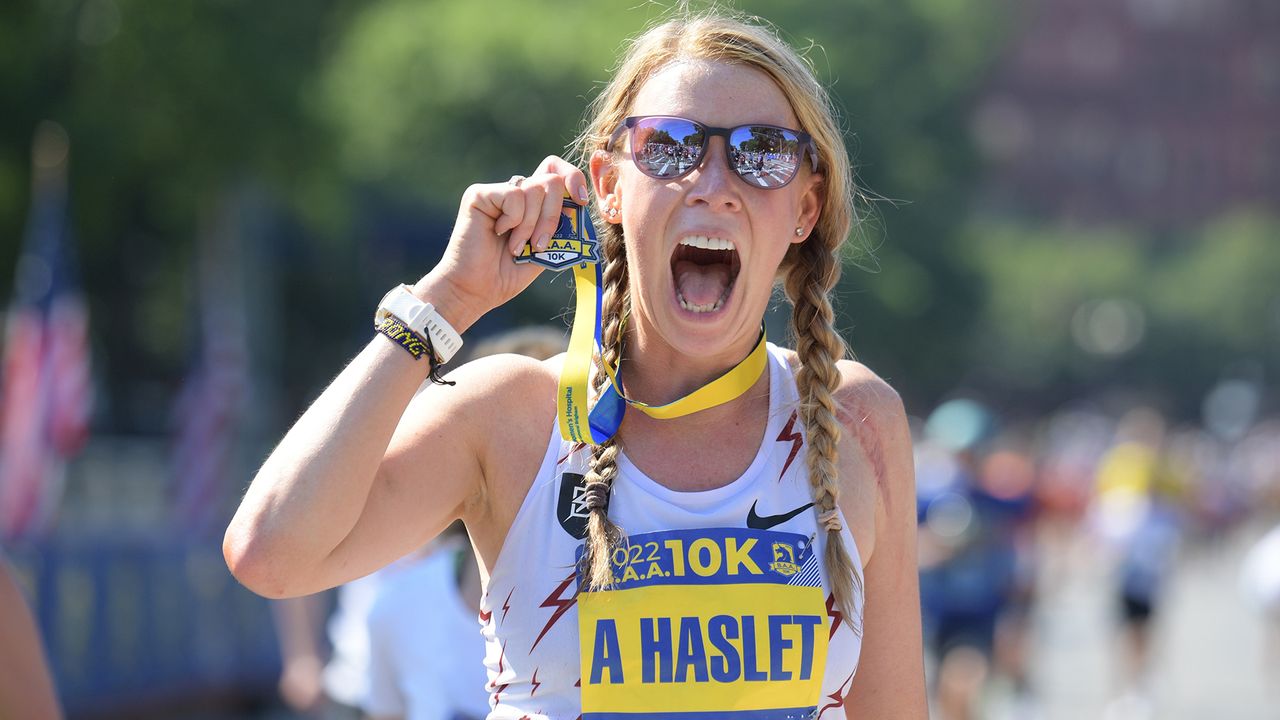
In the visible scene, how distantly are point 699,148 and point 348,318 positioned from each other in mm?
29387

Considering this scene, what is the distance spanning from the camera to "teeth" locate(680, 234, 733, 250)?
2498 mm

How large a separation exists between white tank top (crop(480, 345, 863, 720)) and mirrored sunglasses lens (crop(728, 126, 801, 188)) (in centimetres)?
45

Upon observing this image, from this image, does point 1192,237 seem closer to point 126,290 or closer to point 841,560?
point 126,290

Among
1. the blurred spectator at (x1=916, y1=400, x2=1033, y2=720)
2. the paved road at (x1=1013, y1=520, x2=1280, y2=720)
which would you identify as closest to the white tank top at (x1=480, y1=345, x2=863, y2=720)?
the blurred spectator at (x1=916, y1=400, x2=1033, y2=720)

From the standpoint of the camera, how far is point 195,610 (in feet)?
38.1

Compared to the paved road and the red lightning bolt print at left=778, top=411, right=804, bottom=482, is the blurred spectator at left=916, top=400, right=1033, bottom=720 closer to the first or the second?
the paved road

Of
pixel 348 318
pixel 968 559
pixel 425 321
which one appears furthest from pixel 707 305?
pixel 348 318

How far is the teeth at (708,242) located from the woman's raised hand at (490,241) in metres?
0.20

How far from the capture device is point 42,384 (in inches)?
444

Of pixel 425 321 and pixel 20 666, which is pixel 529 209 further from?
pixel 20 666

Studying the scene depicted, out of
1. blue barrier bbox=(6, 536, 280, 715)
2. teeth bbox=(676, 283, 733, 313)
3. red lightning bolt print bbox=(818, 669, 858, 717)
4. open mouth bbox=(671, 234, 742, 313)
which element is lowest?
red lightning bolt print bbox=(818, 669, 858, 717)

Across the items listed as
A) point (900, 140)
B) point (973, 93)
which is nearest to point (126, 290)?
point (900, 140)

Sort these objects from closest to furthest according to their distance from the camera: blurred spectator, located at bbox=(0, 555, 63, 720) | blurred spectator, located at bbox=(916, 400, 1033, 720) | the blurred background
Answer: blurred spectator, located at bbox=(0, 555, 63, 720) → blurred spectator, located at bbox=(916, 400, 1033, 720) → the blurred background

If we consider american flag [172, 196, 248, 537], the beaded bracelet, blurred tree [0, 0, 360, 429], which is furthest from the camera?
blurred tree [0, 0, 360, 429]
